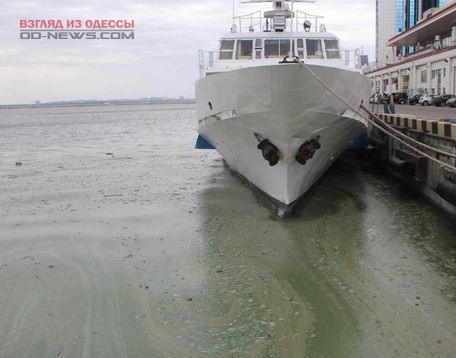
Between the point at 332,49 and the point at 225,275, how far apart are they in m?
7.35

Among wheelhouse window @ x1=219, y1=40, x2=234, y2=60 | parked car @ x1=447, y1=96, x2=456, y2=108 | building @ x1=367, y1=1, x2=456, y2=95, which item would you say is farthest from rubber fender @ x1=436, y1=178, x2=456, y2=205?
building @ x1=367, y1=1, x2=456, y2=95

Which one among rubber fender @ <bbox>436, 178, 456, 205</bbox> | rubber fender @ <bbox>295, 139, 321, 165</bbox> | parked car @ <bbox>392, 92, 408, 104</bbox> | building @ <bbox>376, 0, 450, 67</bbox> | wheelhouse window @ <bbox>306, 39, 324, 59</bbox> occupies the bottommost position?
rubber fender @ <bbox>436, 178, 456, 205</bbox>

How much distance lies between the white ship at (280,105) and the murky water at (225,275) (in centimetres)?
98

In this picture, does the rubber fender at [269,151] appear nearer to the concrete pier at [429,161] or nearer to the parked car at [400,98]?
the concrete pier at [429,161]

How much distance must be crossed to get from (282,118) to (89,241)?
150 inches

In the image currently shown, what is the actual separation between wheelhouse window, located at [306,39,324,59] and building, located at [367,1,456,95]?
24805 millimetres

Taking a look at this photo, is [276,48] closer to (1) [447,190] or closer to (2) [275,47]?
(2) [275,47]

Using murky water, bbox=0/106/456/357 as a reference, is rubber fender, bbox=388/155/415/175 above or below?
above

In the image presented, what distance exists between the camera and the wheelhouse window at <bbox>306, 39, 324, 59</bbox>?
1177 centimetres

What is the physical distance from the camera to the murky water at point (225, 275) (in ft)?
16.1

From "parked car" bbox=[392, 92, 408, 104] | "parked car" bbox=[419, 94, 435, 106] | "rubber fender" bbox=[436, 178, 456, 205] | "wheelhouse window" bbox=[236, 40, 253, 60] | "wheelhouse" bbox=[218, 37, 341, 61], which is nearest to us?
"rubber fender" bbox=[436, 178, 456, 205]

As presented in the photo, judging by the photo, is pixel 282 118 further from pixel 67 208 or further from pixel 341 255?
Answer: pixel 67 208

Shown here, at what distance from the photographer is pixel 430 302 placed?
222 inches

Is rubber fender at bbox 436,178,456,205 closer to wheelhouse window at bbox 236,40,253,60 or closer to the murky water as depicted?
the murky water
